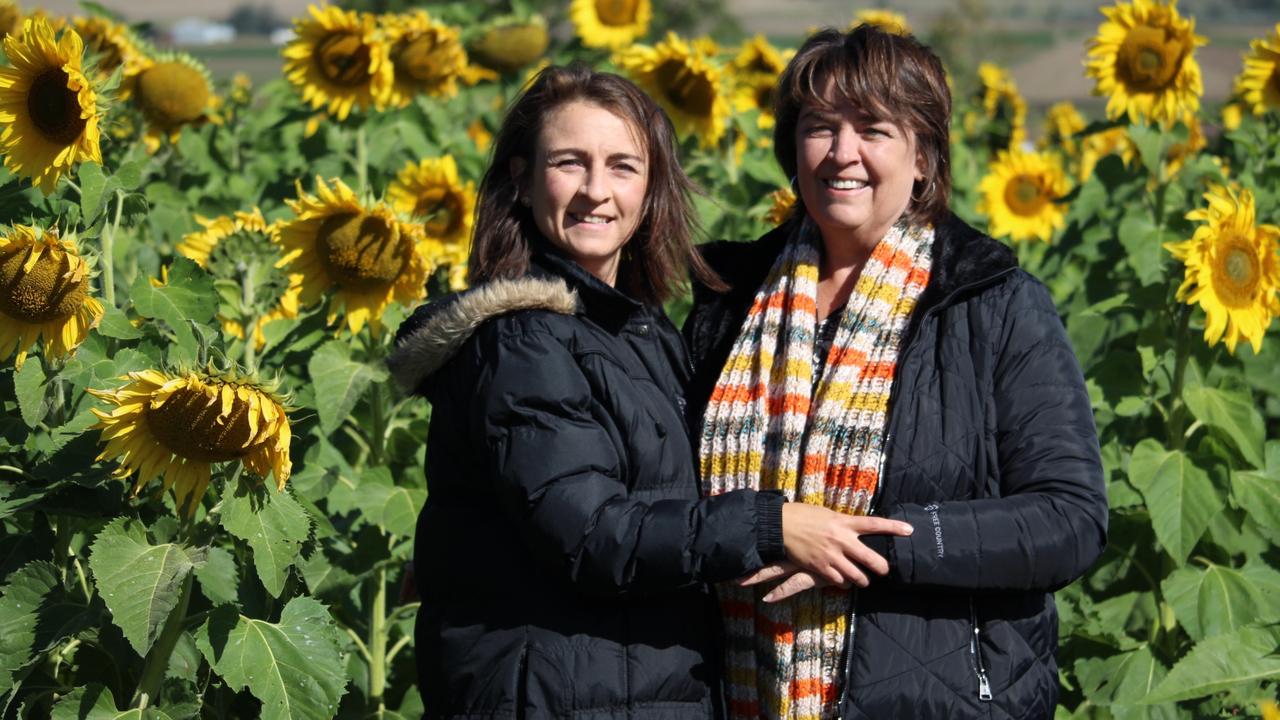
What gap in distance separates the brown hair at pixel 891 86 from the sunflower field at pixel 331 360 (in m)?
0.92

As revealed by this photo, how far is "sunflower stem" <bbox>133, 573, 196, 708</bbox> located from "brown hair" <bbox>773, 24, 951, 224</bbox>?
1423 millimetres

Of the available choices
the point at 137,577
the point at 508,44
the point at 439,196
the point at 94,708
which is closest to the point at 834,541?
the point at 137,577

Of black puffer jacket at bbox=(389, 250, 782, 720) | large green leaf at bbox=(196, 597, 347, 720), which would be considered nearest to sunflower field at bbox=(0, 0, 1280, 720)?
large green leaf at bbox=(196, 597, 347, 720)

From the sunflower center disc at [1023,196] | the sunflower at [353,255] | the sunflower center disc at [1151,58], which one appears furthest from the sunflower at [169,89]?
the sunflower center disc at [1023,196]

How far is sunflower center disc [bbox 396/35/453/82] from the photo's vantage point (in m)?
4.80

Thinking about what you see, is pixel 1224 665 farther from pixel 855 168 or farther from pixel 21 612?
pixel 21 612

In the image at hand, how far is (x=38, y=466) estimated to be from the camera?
280 centimetres

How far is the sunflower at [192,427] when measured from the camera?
2.50m

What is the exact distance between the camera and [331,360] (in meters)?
3.45

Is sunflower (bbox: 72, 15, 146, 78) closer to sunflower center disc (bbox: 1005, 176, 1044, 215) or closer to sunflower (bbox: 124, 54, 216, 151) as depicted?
sunflower (bbox: 124, 54, 216, 151)

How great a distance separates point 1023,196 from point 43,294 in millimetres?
4475

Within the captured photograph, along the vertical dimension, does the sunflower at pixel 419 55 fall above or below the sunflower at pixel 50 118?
above

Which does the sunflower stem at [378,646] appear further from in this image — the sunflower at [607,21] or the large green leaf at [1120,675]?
the sunflower at [607,21]

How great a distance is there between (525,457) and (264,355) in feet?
5.59
